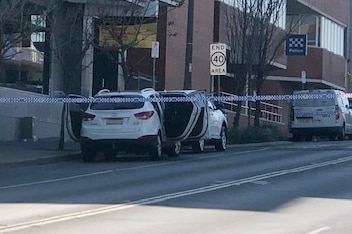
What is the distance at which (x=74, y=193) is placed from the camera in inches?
655

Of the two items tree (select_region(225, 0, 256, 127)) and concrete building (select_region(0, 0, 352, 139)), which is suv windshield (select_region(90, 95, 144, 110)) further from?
tree (select_region(225, 0, 256, 127))

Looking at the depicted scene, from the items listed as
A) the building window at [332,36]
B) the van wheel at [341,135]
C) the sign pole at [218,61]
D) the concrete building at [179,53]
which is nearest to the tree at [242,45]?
the concrete building at [179,53]

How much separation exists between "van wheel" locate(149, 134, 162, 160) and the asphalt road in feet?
0.88

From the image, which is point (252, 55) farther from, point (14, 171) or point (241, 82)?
point (14, 171)

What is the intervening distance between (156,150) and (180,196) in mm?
8081

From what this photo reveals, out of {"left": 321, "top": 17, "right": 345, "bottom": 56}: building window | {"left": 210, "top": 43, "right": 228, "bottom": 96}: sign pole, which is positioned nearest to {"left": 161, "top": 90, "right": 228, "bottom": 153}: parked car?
{"left": 210, "top": 43, "right": 228, "bottom": 96}: sign pole

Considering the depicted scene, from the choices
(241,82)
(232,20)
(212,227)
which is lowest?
(212,227)

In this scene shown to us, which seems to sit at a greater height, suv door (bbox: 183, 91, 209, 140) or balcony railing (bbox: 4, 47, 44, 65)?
balcony railing (bbox: 4, 47, 44, 65)

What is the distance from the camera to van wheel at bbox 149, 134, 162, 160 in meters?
24.0

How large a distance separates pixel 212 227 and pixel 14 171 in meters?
9.77

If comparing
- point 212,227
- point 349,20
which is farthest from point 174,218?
point 349,20

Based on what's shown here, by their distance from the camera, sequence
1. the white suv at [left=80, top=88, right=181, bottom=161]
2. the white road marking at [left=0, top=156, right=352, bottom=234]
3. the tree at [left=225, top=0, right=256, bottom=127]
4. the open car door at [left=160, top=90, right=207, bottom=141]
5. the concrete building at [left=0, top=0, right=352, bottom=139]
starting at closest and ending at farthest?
the white road marking at [left=0, top=156, right=352, bottom=234] → the white suv at [left=80, top=88, right=181, bottom=161] → the open car door at [left=160, top=90, right=207, bottom=141] → the concrete building at [left=0, top=0, right=352, bottom=139] → the tree at [left=225, top=0, right=256, bottom=127]

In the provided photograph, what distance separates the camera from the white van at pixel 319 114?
37.8 meters

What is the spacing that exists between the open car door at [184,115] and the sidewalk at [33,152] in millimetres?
2558
